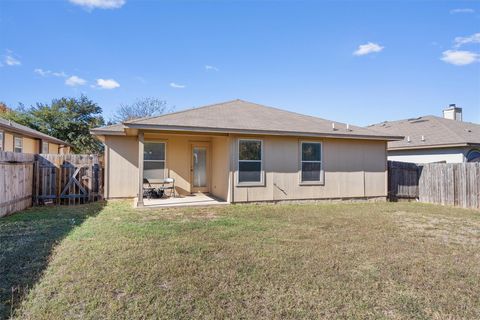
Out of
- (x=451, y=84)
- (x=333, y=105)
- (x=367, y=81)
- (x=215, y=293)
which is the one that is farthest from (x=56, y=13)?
(x=451, y=84)

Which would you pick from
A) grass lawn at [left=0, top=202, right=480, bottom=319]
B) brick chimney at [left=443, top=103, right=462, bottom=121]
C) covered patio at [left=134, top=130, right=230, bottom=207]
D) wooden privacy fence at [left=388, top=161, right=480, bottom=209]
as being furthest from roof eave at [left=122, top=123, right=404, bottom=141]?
brick chimney at [left=443, top=103, right=462, bottom=121]

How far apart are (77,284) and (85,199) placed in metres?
7.88

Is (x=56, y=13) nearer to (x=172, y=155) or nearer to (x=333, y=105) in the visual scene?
(x=172, y=155)

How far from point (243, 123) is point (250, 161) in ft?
4.44

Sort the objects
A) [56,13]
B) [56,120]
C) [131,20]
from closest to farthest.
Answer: [56,13] < [131,20] < [56,120]

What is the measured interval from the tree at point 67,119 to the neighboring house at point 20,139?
222 inches

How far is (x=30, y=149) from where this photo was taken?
1741cm

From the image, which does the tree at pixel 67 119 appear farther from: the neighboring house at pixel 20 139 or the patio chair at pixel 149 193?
the patio chair at pixel 149 193

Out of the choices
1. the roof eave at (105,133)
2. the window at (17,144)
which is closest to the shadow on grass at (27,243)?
the roof eave at (105,133)

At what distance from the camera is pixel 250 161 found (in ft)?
33.0

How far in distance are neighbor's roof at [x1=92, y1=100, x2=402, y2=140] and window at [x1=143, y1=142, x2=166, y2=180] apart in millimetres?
1297

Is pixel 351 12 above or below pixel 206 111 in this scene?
above

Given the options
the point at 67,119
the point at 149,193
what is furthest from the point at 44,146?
the point at 149,193

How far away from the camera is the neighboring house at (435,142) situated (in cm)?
1365
